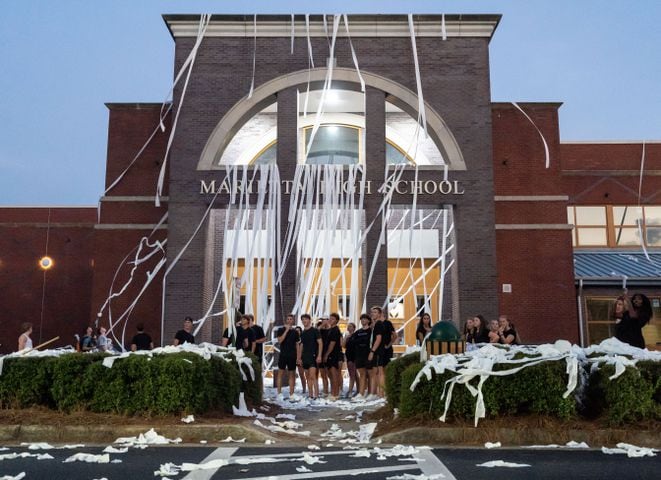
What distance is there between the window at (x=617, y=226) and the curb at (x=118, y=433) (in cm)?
1998

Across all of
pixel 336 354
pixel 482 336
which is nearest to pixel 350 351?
pixel 336 354

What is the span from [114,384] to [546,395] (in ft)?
18.1

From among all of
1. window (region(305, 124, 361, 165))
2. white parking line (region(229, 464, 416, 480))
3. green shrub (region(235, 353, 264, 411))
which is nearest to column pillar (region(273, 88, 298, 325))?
window (region(305, 124, 361, 165))

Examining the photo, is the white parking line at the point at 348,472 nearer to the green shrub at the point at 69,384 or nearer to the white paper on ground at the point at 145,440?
the white paper on ground at the point at 145,440

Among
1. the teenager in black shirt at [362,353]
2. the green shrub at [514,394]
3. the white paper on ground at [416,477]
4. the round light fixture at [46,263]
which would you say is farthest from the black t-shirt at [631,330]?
the round light fixture at [46,263]

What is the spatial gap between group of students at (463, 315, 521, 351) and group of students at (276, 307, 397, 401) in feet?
5.05

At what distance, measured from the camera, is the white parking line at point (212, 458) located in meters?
6.04

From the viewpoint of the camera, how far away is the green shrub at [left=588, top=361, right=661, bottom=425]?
801 centimetres

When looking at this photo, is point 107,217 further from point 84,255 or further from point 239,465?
point 239,465

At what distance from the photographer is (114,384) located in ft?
29.1

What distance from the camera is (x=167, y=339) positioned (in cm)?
1900

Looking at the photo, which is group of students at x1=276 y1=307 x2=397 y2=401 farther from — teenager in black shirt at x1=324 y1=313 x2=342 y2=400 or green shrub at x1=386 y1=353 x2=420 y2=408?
green shrub at x1=386 y1=353 x2=420 y2=408

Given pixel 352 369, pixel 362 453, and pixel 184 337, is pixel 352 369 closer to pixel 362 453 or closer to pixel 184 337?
pixel 184 337

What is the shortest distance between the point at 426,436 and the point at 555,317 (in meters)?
13.8
